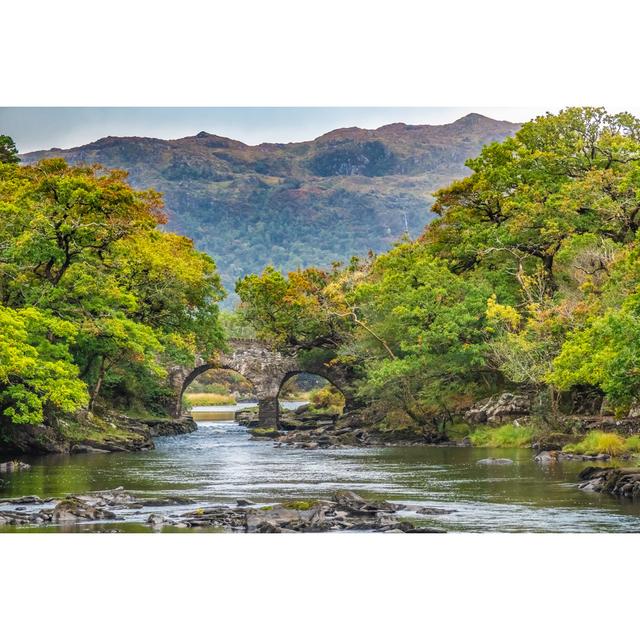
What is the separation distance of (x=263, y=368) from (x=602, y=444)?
36.0 m

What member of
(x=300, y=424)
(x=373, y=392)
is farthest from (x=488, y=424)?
(x=300, y=424)

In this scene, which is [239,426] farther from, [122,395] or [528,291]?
[528,291]

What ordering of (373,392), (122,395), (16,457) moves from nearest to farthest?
(16,457) < (373,392) < (122,395)

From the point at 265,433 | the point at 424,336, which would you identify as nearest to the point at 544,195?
the point at 424,336

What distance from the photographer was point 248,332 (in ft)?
266

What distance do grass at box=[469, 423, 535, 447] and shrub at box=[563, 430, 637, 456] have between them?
221 inches

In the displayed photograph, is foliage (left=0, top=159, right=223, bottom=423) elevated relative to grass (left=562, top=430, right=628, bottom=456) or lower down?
elevated

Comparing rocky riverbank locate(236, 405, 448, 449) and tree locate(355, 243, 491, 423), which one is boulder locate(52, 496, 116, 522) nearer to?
tree locate(355, 243, 491, 423)

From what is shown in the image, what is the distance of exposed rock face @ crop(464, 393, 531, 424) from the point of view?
5138 cm

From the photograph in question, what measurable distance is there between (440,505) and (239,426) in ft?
179

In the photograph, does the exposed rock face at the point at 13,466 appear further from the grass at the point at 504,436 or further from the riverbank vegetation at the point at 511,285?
the grass at the point at 504,436

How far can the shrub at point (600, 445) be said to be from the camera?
3934 cm

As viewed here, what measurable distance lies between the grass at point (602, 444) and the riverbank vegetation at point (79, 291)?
18747 mm

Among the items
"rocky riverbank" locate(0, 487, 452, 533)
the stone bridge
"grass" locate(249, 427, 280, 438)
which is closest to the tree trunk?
"grass" locate(249, 427, 280, 438)
